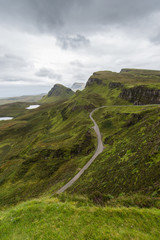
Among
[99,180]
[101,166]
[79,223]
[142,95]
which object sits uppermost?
[142,95]

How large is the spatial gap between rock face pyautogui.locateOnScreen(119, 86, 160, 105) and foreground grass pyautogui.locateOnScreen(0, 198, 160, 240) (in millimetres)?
108825

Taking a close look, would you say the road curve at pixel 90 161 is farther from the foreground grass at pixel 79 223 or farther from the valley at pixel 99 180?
the foreground grass at pixel 79 223

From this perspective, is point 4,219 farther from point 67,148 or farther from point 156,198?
point 67,148

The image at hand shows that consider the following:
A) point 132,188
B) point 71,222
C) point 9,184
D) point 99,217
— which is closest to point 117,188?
point 132,188

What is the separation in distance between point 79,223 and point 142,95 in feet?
405

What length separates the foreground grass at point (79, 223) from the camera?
9977 millimetres

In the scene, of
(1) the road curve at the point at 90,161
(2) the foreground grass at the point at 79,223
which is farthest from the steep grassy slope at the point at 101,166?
(2) the foreground grass at the point at 79,223

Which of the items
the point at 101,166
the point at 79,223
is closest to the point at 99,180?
the point at 101,166

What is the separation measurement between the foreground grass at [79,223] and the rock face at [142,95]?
108825 millimetres

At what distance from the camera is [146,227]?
1107 cm

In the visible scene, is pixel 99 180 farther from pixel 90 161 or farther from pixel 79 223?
pixel 79 223

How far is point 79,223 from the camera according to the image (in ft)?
36.9

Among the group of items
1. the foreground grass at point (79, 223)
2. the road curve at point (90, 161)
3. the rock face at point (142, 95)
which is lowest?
the road curve at point (90, 161)

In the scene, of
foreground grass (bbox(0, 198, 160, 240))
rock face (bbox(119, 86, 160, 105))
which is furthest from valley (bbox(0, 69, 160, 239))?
rock face (bbox(119, 86, 160, 105))
